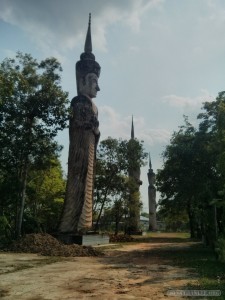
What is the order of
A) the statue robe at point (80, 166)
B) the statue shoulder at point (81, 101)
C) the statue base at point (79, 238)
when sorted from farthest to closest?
the statue shoulder at point (81, 101)
the statue robe at point (80, 166)
the statue base at point (79, 238)

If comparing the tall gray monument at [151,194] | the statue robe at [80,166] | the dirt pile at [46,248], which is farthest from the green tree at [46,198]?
the tall gray monument at [151,194]

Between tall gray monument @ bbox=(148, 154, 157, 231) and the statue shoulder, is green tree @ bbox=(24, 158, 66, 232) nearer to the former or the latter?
the statue shoulder

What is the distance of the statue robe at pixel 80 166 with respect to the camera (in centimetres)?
2108

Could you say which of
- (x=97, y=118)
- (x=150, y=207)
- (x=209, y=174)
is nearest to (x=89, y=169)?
(x=97, y=118)

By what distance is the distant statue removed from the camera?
832 inches

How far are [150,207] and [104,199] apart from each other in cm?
3287

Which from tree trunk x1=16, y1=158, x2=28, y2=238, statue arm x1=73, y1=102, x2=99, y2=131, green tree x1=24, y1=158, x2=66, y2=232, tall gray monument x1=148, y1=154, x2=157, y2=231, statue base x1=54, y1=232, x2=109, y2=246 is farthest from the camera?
tall gray monument x1=148, y1=154, x2=157, y2=231

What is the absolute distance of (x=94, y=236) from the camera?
21.2 m

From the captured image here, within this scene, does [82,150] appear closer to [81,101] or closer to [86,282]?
[81,101]

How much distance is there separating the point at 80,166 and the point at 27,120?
13.8 feet

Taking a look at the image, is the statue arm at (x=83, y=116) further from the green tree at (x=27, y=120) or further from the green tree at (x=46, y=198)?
the green tree at (x=46, y=198)

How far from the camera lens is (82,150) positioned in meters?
22.5

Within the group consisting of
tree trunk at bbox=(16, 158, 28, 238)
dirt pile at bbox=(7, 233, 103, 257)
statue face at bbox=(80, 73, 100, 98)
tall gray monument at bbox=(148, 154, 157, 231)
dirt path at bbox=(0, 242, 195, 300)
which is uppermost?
statue face at bbox=(80, 73, 100, 98)

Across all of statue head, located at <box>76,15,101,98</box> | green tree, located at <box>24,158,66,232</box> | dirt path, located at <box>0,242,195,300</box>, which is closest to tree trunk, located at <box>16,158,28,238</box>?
statue head, located at <box>76,15,101,98</box>
